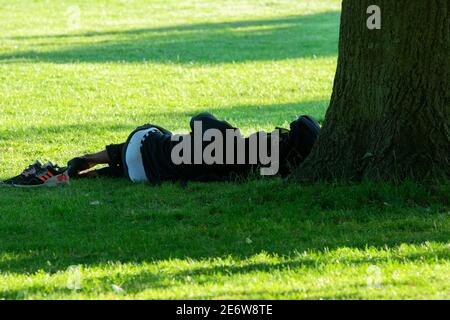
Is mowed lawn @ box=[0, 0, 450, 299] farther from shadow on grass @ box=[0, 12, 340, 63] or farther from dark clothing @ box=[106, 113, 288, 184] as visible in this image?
shadow on grass @ box=[0, 12, 340, 63]

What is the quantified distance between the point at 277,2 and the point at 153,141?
22.6 meters

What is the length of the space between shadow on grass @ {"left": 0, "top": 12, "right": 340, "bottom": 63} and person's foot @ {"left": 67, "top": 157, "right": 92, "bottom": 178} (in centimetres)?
970

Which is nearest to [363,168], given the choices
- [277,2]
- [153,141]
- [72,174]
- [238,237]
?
[238,237]

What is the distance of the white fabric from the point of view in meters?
8.98

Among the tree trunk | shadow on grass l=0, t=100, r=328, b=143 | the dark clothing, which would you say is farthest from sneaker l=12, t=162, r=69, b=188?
the tree trunk

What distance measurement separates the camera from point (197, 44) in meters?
21.9

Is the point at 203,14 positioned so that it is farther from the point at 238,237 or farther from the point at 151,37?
the point at 238,237

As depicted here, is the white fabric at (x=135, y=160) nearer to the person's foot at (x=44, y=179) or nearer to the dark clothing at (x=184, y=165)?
the dark clothing at (x=184, y=165)

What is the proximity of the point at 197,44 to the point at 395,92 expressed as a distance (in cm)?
1439

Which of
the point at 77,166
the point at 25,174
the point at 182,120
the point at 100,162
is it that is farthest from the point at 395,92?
the point at 182,120

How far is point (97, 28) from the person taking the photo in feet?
80.7

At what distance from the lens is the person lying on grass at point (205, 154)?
346 inches

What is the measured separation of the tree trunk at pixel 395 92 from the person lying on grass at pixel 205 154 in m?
0.84
